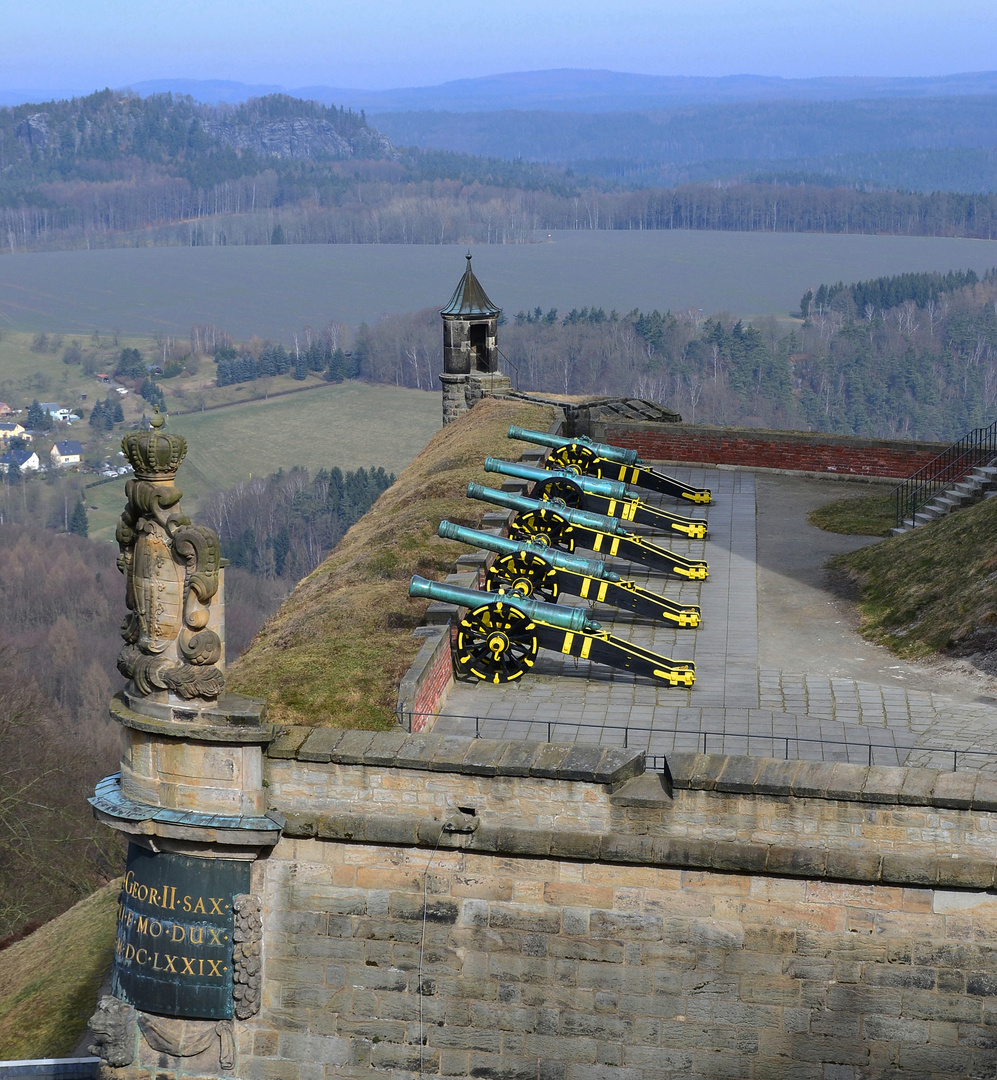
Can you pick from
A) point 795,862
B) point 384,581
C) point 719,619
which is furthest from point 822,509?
point 795,862

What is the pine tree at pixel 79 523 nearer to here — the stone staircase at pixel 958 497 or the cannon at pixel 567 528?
the stone staircase at pixel 958 497

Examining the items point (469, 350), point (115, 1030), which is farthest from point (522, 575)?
point (469, 350)

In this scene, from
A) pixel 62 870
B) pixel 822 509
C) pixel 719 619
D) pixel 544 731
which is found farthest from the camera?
pixel 62 870

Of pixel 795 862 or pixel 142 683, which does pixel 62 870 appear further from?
pixel 795 862

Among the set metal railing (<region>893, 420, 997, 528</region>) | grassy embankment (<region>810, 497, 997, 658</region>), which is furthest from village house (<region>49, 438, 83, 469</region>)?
grassy embankment (<region>810, 497, 997, 658</region>)

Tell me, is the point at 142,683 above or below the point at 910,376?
above

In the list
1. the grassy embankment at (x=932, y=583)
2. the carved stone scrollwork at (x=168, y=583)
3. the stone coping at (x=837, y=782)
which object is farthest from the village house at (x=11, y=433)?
the stone coping at (x=837, y=782)
